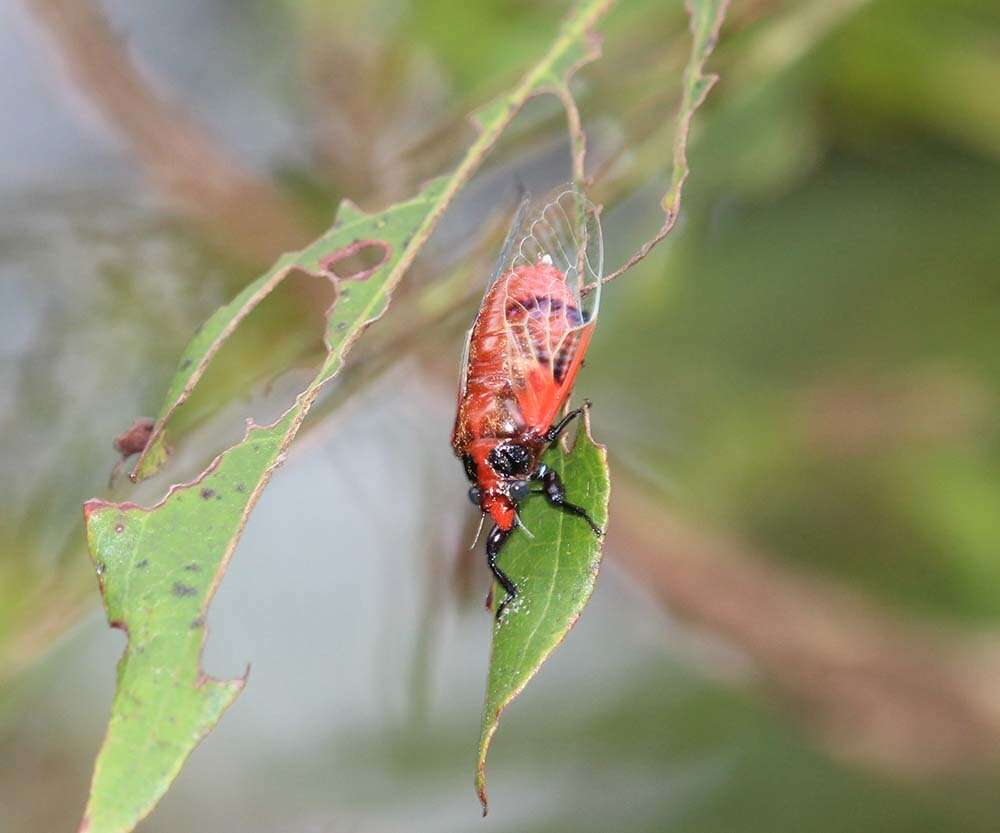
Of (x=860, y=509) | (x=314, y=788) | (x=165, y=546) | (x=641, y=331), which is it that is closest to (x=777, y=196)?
(x=641, y=331)

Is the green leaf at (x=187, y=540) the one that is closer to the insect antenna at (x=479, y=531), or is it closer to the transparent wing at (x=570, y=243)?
the transparent wing at (x=570, y=243)

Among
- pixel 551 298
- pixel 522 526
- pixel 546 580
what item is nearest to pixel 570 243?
pixel 551 298

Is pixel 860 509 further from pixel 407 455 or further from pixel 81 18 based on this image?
pixel 81 18

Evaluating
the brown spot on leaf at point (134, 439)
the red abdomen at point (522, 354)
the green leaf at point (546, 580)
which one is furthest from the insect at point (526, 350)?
the brown spot on leaf at point (134, 439)

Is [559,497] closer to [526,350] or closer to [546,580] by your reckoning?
[546,580]

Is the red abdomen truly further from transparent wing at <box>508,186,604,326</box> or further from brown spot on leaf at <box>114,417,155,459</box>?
brown spot on leaf at <box>114,417,155,459</box>

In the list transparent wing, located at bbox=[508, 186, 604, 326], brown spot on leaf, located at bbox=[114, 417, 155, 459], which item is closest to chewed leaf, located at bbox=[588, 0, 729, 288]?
transparent wing, located at bbox=[508, 186, 604, 326]
